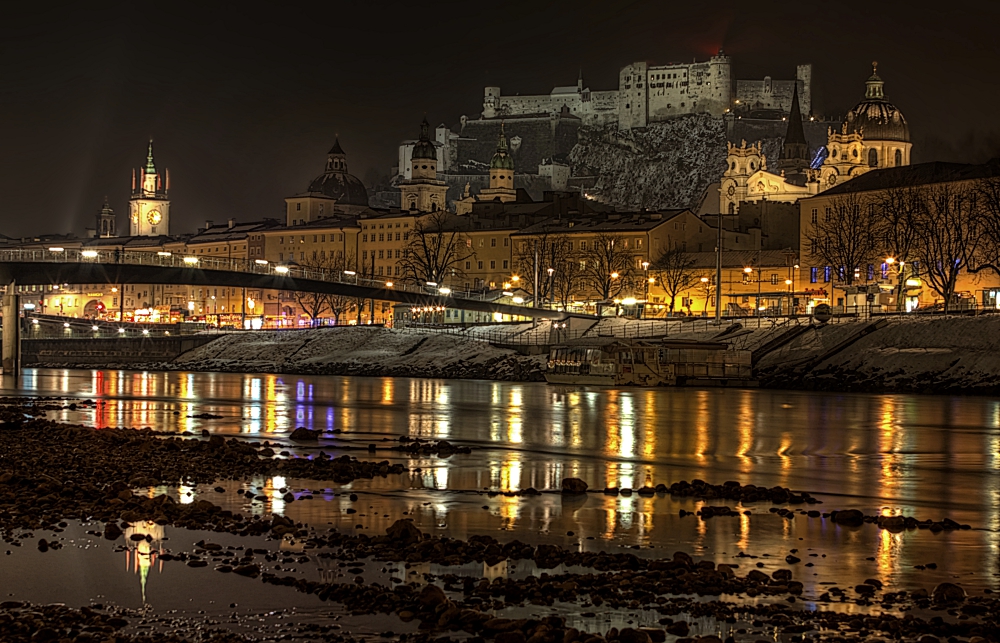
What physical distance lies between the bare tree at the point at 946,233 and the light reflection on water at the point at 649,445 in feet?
104

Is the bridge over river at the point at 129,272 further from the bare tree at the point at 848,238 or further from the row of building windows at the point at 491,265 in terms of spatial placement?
the row of building windows at the point at 491,265

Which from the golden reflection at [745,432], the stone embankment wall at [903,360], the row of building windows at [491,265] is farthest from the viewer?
the row of building windows at [491,265]

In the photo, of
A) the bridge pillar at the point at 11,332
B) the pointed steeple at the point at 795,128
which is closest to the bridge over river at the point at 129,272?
the bridge pillar at the point at 11,332

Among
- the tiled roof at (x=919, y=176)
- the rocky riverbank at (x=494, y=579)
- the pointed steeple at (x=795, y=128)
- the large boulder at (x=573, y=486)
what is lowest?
the rocky riverbank at (x=494, y=579)

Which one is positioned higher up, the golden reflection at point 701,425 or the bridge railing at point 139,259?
the bridge railing at point 139,259

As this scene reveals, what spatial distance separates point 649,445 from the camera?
3106cm

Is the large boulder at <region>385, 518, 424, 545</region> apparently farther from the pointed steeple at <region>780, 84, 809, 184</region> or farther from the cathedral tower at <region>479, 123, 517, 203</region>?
the pointed steeple at <region>780, 84, 809, 184</region>

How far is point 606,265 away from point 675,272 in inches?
323

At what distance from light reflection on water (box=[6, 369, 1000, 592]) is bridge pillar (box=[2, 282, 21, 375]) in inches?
564

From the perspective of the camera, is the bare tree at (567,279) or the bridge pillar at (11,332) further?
the bare tree at (567,279)

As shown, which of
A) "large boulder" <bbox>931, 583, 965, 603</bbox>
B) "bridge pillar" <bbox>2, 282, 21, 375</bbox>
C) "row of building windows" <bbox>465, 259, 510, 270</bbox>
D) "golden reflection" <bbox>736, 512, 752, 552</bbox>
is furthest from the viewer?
"row of building windows" <bbox>465, 259, 510, 270</bbox>

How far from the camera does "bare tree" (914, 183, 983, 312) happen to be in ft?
272

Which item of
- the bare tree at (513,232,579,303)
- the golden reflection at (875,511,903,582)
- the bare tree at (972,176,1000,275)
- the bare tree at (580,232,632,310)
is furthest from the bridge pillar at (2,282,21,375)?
the golden reflection at (875,511,903,582)

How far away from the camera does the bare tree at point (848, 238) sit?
3885 inches
